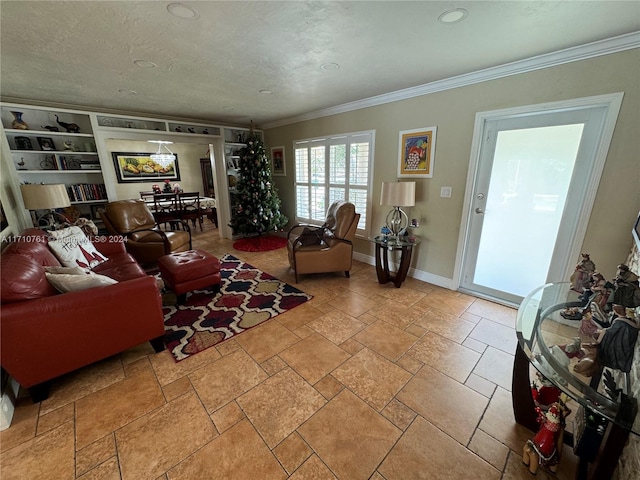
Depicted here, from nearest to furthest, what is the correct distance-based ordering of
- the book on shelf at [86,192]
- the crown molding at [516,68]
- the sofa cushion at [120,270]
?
the crown molding at [516,68] → the sofa cushion at [120,270] → the book on shelf at [86,192]

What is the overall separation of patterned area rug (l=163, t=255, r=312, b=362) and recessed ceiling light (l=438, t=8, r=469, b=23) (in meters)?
2.68

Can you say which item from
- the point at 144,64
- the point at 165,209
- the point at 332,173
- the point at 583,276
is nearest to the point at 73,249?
the point at 144,64

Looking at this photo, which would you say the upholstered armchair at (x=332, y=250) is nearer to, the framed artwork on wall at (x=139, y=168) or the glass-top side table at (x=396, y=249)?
the glass-top side table at (x=396, y=249)

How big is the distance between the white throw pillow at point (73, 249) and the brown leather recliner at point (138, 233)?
2.68 ft

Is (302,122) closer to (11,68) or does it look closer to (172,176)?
(11,68)

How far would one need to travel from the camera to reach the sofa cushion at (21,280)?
1.46 meters

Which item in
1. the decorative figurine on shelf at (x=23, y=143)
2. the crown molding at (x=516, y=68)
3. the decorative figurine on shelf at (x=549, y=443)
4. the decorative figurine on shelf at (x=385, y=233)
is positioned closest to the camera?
the decorative figurine on shelf at (x=549, y=443)

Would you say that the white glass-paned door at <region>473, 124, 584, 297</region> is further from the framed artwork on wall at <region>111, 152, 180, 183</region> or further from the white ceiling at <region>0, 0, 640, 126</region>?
the framed artwork on wall at <region>111, 152, 180, 183</region>

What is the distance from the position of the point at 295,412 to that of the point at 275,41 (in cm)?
261

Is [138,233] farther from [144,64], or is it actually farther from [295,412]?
[295,412]

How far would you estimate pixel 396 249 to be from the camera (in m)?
3.20

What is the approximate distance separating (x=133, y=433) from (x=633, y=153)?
3.94 metres

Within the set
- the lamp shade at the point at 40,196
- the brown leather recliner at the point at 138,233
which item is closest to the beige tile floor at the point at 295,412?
the brown leather recliner at the point at 138,233

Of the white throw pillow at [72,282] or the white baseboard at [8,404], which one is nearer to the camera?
the white baseboard at [8,404]
